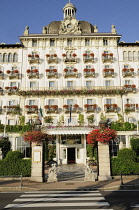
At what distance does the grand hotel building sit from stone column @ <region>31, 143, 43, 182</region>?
1763cm

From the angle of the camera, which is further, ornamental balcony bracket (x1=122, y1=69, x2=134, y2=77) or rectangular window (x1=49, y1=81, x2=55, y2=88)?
rectangular window (x1=49, y1=81, x2=55, y2=88)

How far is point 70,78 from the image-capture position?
40.6m

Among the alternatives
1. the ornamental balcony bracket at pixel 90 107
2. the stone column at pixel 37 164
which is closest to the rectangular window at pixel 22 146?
the ornamental balcony bracket at pixel 90 107

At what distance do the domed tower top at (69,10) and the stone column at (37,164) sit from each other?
4004 centimetres

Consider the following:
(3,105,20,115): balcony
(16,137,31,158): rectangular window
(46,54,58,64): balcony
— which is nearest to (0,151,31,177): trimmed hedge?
(16,137,31,158): rectangular window

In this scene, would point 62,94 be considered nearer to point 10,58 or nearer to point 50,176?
point 10,58

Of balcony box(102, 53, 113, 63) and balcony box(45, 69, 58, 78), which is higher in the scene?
balcony box(102, 53, 113, 63)

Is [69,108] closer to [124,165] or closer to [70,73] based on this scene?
[70,73]

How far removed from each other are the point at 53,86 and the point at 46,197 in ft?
100

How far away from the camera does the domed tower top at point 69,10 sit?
47125 mm

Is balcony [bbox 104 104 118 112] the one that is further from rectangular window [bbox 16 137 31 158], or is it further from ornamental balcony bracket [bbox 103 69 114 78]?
rectangular window [bbox 16 137 31 158]

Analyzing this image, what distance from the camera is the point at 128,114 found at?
125ft

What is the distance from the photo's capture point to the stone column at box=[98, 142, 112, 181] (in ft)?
54.1

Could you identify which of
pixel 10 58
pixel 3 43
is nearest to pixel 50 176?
pixel 10 58
